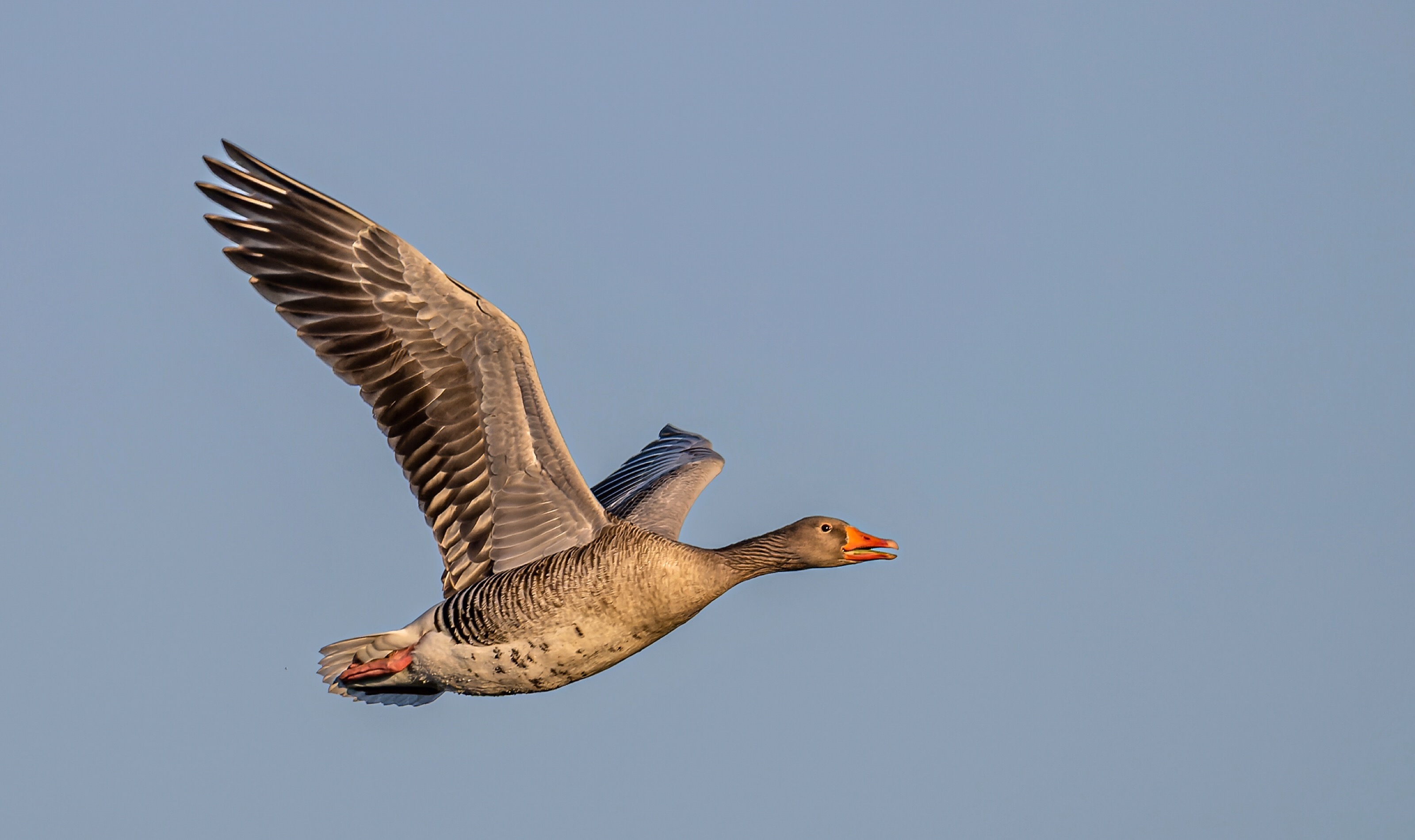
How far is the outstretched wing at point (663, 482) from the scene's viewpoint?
16.1 meters

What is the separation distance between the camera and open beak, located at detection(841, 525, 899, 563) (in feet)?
45.1

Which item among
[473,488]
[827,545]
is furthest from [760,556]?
[473,488]

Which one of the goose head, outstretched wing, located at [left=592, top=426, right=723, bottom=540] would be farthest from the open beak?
outstretched wing, located at [left=592, top=426, right=723, bottom=540]

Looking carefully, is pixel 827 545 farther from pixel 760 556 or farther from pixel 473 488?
pixel 473 488

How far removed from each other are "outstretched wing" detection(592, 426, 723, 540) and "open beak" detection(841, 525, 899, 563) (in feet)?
6.72

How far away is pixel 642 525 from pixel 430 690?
2.90m

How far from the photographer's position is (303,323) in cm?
1309

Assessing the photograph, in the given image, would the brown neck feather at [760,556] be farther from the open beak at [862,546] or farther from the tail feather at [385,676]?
the tail feather at [385,676]

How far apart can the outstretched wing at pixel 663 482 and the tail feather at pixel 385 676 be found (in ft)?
9.18

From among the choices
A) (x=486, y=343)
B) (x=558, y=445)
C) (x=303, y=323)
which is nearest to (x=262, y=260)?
(x=303, y=323)

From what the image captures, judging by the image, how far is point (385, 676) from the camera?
44.7 feet

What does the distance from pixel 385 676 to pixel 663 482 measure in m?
4.79

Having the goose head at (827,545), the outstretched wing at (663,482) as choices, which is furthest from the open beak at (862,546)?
the outstretched wing at (663,482)

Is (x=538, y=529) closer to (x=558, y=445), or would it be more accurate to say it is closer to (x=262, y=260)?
(x=558, y=445)
